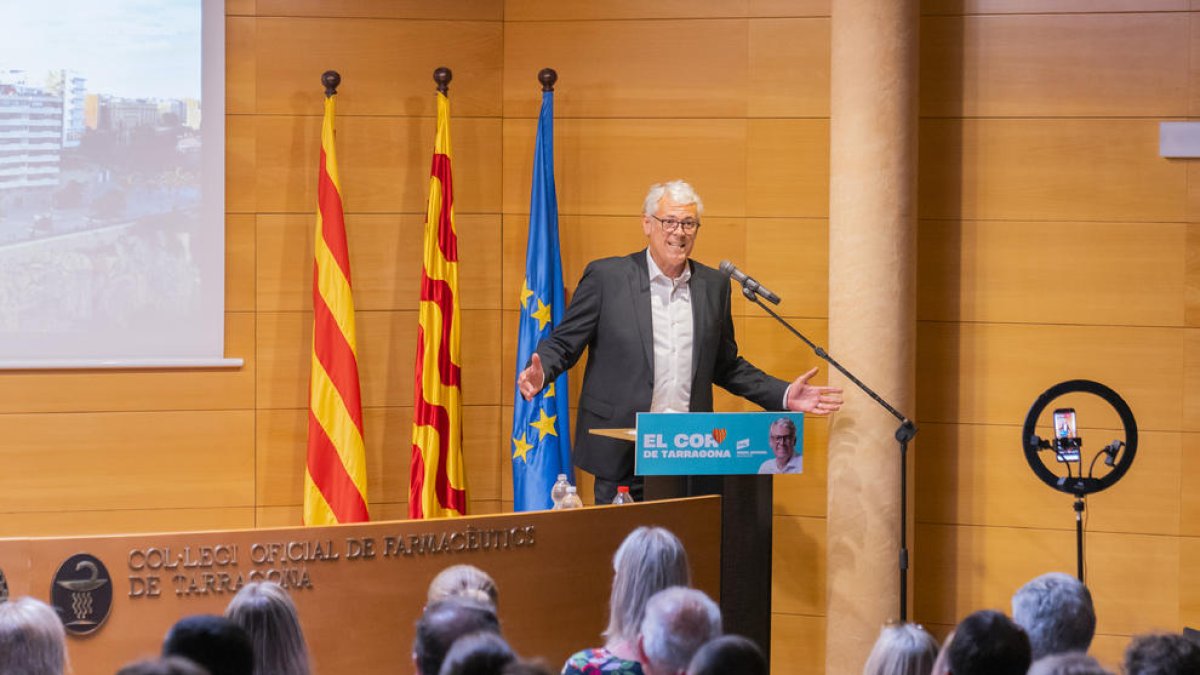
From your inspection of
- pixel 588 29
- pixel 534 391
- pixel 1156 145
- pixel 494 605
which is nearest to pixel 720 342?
pixel 534 391

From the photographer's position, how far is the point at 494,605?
3.10m

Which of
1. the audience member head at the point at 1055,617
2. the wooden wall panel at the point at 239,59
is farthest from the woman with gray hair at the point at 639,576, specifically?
the wooden wall panel at the point at 239,59

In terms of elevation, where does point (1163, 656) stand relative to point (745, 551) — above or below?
above

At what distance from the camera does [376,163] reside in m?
6.65

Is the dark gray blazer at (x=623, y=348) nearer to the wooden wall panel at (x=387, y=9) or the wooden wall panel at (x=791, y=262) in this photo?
the wooden wall panel at (x=791, y=262)

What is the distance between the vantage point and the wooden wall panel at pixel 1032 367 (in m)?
6.33

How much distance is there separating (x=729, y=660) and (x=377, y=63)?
4845 millimetres

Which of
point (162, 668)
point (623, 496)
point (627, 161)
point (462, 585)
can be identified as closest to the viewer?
point (162, 668)

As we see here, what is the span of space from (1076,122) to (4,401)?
4.94 meters

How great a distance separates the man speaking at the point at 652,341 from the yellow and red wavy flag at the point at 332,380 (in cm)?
121

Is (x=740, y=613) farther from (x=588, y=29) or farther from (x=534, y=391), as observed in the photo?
(x=588, y=29)

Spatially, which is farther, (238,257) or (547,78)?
(238,257)

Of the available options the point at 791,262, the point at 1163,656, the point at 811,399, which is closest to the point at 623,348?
the point at 811,399

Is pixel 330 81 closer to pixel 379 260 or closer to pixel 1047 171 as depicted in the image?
pixel 379 260
